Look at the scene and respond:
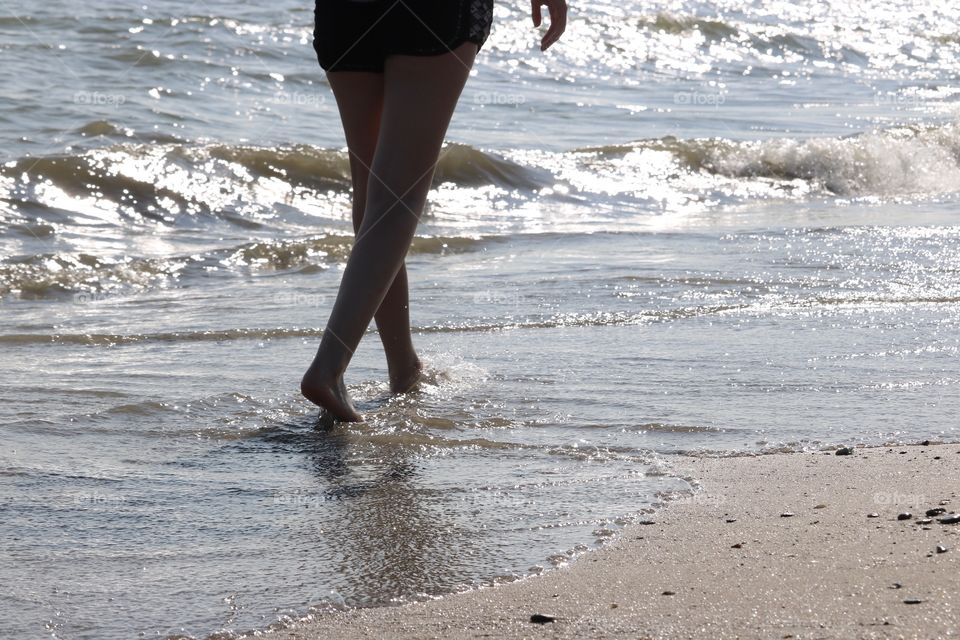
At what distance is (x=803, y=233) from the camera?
5977mm

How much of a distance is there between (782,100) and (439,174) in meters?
6.21

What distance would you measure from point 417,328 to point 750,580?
93.4 inches

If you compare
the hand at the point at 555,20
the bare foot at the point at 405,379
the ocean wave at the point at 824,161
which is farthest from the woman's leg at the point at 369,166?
the ocean wave at the point at 824,161

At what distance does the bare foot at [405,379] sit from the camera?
10.7 feet

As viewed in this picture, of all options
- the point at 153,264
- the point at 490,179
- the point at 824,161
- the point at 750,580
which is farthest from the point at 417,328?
the point at 824,161

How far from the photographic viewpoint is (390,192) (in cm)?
279

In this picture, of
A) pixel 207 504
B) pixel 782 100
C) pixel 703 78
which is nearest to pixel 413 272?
pixel 207 504

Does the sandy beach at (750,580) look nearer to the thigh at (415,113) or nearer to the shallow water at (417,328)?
the shallow water at (417,328)

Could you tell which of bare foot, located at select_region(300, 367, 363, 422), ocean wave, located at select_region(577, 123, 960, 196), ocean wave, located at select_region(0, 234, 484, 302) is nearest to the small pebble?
bare foot, located at select_region(300, 367, 363, 422)

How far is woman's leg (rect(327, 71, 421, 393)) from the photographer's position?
9.55 ft

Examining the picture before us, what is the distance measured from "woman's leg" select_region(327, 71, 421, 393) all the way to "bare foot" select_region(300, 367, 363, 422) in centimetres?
43

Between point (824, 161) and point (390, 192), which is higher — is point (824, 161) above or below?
below

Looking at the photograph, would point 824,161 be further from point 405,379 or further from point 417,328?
point 405,379

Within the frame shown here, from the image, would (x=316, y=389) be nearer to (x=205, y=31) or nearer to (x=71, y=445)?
(x=71, y=445)
